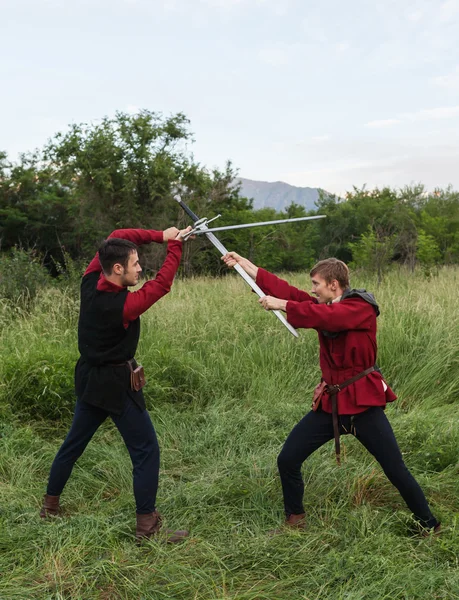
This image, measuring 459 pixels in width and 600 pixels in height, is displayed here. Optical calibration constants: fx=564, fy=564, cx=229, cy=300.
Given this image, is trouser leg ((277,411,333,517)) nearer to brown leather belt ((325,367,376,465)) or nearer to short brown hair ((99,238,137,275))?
brown leather belt ((325,367,376,465))

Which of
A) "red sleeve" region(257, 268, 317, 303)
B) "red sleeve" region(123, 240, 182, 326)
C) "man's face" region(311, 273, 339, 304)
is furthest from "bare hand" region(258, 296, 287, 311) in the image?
"red sleeve" region(123, 240, 182, 326)

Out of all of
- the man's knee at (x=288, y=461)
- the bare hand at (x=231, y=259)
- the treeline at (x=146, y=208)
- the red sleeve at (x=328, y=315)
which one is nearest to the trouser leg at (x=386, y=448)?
the man's knee at (x=288, y=461)

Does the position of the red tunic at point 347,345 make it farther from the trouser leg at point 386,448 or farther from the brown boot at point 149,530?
the brown boot at point 149,530

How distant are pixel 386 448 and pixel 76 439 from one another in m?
1.66

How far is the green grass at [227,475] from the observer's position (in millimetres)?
2559

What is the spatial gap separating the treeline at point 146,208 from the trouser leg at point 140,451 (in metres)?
11.2

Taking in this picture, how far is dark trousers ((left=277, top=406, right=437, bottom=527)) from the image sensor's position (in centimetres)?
280

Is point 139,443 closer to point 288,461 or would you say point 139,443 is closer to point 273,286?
point 288,461

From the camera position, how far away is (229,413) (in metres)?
4.70

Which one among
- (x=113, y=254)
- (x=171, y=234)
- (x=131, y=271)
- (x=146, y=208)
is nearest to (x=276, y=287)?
(x=171, y=234)

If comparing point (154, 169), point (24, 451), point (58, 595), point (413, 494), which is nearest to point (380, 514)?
point (413, 494)

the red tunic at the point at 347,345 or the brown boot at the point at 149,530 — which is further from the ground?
the red tunic at the point at 347,345

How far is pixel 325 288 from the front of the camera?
2.89 metres

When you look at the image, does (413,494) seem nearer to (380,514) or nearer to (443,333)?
(380,514)
